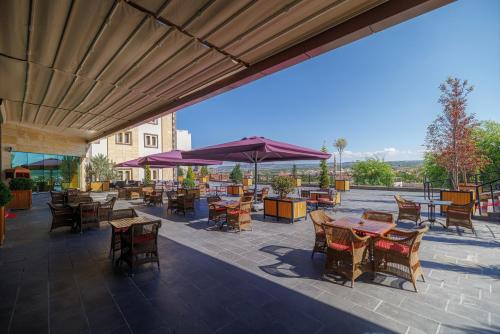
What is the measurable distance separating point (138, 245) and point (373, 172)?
19864 millimetres

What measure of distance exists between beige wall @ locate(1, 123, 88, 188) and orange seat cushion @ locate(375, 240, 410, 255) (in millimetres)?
14410

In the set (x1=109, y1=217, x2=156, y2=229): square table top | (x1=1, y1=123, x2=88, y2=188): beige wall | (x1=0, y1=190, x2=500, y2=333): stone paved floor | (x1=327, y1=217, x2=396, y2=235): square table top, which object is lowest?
(x1=0, y1=190, x2=500, y2=333): stone paved floor

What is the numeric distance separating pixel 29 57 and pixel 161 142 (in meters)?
23.4

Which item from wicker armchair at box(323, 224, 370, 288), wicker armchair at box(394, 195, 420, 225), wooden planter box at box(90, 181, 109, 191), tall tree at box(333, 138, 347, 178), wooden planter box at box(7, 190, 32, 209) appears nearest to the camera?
wicker armchair at box(323, 224, 370, 288)

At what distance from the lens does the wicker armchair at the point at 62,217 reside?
18.5ft

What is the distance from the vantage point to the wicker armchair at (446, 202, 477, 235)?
523 cm

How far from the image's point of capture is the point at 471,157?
8297mm

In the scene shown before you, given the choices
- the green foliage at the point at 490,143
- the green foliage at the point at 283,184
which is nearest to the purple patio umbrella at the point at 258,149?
the green foliage at the point at 283,184

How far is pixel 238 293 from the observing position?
2832mm

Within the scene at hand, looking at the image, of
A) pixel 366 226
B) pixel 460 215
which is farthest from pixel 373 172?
pixel 366 226

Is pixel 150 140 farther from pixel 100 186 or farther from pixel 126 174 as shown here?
pixel 100 186

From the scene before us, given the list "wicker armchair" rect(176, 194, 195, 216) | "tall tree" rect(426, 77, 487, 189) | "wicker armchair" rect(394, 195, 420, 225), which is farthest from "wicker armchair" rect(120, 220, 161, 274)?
"tall tree" rect(426, 77, 487, 189)

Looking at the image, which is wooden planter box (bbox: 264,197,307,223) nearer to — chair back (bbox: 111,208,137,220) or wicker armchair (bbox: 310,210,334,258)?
wicker armchair (bbox: 310,210,334,258)

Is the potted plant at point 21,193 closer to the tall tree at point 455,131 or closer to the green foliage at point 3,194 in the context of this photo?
the green foliage at point 3,194
